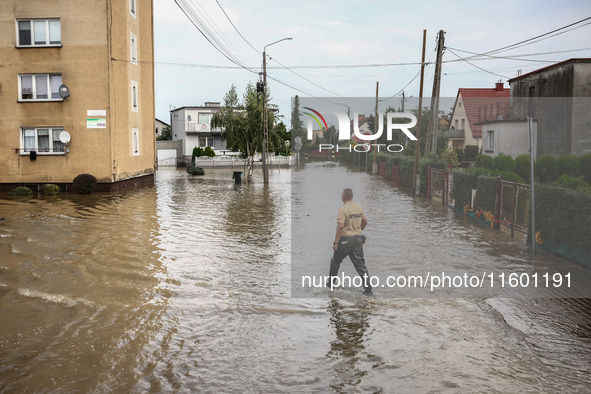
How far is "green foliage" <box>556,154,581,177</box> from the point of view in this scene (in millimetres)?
24906

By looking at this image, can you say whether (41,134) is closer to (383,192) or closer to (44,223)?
(44,223)

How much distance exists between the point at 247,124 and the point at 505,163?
1549 cm

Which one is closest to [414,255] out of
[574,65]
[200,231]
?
[200,231]

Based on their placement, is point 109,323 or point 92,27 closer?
point 109,323

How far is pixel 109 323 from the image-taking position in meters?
7.20

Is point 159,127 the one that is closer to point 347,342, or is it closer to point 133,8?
point 133,8

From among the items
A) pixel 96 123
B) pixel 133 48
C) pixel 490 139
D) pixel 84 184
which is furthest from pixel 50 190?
pixel 490 139

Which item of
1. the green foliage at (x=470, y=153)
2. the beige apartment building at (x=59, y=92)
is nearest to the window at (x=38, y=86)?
the beige apartment building at (x=59, y=92)

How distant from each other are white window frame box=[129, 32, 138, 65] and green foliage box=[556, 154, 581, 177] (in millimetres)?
22406

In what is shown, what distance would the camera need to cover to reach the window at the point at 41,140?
2613 cm

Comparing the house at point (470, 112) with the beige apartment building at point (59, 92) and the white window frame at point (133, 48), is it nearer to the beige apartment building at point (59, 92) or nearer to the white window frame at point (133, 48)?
the white window frame at point (133, 48)

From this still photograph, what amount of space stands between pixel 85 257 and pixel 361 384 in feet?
25.6

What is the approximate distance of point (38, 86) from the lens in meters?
26.0

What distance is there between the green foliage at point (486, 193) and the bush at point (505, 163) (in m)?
11.0
